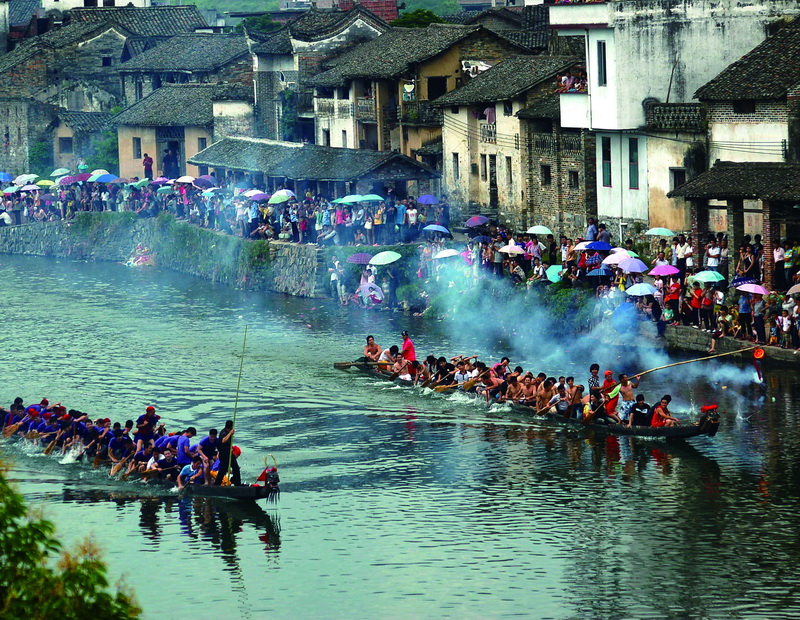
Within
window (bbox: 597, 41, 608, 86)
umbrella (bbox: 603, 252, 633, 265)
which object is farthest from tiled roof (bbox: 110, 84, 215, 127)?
umbrella (bbox: 603, 252, 633, 265)

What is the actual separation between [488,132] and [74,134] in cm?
4005

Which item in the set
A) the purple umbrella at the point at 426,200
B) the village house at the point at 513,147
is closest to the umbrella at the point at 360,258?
the purple umbrella at the point at 426,200

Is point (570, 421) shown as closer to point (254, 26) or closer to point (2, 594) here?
point (2, 594)

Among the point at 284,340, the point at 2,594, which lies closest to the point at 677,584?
the point at 2,594

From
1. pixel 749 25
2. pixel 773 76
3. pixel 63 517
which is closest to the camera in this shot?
pixel 63 517

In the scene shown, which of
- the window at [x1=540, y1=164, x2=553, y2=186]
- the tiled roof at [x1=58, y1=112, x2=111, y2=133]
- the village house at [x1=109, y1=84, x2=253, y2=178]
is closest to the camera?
the window at [x1=540, y1=164, x2=553, y2=186]

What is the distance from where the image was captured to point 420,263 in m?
64.4

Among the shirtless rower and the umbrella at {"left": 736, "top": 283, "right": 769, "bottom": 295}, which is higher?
the umbrella at {"left": 736, "top": 283, "right": 769, "bottom": 295}

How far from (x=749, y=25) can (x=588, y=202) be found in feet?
30.7

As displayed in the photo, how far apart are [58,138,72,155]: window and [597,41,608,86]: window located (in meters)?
51.2

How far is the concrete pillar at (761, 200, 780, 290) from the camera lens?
4953 centimetres

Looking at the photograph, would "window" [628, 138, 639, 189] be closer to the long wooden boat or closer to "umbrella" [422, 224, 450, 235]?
"umbrella" [422, 224, 450, 235]

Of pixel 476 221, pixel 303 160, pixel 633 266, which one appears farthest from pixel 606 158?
pixel 303 160

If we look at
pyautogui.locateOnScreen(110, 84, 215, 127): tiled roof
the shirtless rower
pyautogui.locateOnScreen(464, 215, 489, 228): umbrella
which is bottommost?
the shirtless rower
